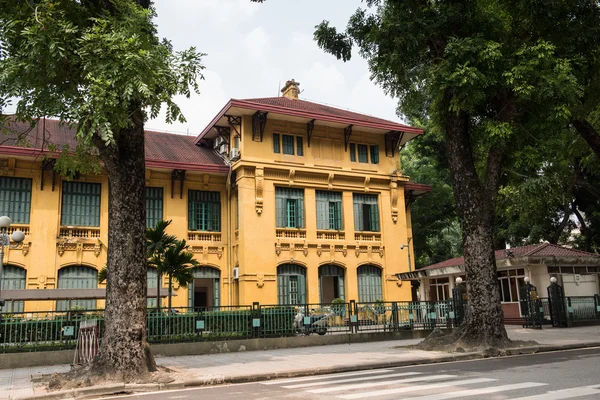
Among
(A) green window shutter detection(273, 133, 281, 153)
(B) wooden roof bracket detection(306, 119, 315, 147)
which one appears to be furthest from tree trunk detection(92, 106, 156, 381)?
(B) wooden roof bracket detection(306, 119, 315, 147)

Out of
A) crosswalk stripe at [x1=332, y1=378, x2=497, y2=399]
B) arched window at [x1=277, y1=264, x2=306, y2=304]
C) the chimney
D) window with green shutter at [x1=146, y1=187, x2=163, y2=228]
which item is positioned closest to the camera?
crosswalk stripe at [x1=332, y1=378, x2=497, y2=399]

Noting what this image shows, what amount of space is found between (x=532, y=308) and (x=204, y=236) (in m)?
15.1

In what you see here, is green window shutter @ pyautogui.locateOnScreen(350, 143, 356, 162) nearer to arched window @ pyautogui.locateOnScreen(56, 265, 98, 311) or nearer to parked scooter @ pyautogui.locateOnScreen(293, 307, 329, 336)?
parked scooter @ pyautogui.locateOnScreen(293, 307, 329, 336)

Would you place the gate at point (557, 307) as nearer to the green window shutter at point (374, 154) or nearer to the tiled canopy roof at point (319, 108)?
the green window shutter at point (374, 154)

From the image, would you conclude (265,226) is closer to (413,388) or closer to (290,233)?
(290,233)

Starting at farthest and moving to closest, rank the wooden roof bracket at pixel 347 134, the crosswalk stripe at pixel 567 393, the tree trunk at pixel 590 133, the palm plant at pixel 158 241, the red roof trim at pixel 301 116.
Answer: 1. the wooden roof bracket at pixel 347 134
2. the red roof trim at pixel 301 116
3. the tree trunk at pixel 590 133
4. the palm plant at pixel 158 241
5. the crosswalk stripe at pixel 567 393

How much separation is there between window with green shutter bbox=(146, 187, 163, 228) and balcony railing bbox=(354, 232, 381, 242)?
9.83 meters

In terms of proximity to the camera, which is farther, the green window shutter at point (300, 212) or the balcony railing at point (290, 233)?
the green window shutter at point (300, 212)

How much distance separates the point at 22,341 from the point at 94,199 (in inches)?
398

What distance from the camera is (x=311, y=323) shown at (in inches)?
723

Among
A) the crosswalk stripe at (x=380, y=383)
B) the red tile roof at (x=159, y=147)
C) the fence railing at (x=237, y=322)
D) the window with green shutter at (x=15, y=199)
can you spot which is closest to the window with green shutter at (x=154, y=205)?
the red tile roof at (x=159, y=147)

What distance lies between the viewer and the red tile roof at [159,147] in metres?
22.9

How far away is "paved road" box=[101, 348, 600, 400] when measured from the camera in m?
7.43

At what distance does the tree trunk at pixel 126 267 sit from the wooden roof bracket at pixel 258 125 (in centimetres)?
1406
